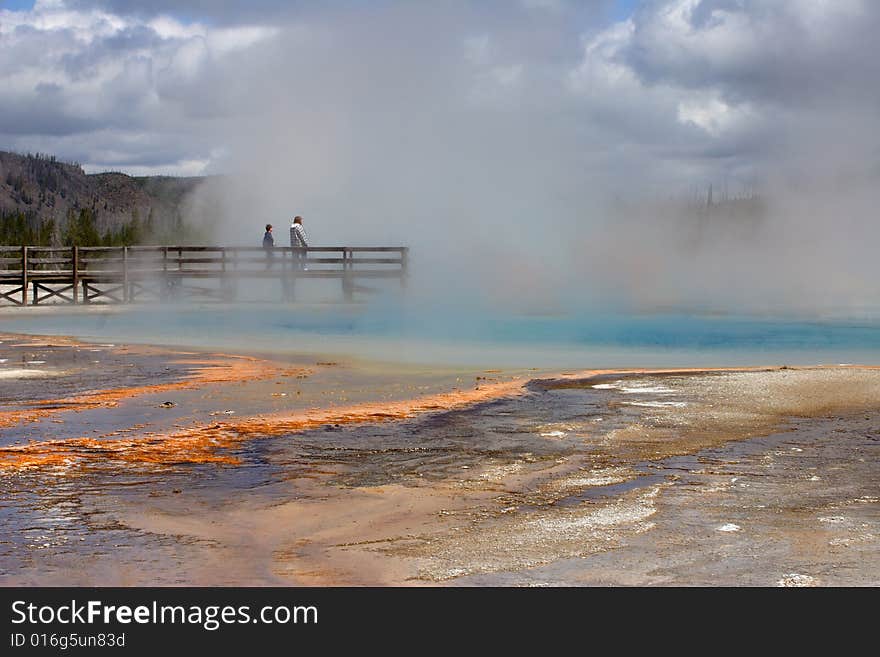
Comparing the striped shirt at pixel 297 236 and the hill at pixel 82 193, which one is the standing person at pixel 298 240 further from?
the hill at pixel 82 193

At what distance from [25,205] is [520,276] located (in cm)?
10634

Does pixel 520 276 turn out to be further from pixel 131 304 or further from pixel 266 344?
pixel 266 344

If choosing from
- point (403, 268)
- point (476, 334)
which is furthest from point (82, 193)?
point (476, 334)

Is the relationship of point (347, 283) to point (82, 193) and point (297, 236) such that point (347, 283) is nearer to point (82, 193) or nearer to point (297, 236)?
point (297, 236)

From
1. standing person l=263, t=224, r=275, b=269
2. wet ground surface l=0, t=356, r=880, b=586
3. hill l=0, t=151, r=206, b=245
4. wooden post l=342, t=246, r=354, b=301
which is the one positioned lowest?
wet ground surface l=0, t=356, r=880, b=586

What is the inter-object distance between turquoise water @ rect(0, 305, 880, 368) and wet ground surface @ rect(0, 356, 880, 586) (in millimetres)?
6838

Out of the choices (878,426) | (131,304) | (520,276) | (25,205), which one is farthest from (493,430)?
(25,205)

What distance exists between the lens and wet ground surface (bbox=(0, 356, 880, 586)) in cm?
570

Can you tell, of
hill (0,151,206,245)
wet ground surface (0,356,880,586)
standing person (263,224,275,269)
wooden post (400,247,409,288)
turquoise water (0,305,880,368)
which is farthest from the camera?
hill (0,151,206,245)

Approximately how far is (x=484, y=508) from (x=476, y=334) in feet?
48.9

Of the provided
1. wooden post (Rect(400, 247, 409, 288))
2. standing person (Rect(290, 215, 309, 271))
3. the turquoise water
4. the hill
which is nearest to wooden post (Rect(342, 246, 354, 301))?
standing person (Rect(290, 215, 309, 271))

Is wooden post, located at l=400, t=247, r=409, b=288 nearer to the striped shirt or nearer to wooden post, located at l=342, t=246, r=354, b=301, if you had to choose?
wooden post, located at l=342, t=246, r=354, b=301

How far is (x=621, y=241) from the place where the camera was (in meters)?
83.2

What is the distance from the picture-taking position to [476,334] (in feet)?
71.9
